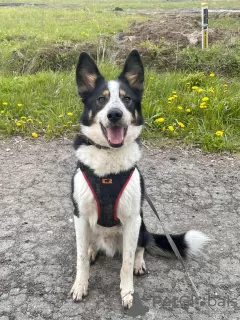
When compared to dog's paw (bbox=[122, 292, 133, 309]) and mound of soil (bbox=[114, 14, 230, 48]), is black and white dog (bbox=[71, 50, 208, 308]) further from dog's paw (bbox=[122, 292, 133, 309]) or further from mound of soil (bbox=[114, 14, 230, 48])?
mound of soil (bbox=[114, 14, 230, 48])

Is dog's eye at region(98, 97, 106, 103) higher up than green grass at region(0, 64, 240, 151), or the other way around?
dog's eye at region(98, 97, 106, 103)

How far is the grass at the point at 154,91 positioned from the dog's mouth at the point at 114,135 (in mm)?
2458

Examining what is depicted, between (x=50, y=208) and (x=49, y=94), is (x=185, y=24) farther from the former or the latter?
(x=50, y=208)

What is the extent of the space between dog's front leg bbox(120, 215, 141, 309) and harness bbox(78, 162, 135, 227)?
0.10 m

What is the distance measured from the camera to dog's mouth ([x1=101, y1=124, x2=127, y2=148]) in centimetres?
251

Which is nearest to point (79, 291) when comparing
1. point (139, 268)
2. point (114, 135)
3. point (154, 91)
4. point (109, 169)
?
point (139, 268)

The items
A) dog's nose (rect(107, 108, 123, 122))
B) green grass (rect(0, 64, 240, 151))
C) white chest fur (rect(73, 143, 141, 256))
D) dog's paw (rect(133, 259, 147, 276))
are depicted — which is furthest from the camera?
green grass (rect(0, 64, 240, 151))

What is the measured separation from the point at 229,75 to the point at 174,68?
97 centimetres

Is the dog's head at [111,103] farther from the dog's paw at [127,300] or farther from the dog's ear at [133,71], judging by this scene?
the dog's paw at [127,300]

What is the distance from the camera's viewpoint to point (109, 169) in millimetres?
2600

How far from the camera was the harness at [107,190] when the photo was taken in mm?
2498

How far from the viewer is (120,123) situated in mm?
2482

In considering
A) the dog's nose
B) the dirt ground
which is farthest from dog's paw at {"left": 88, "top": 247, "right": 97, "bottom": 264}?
the dirt ground

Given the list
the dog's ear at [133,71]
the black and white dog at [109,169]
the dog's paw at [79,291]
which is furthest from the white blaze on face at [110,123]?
the dog's paw at [79,291]
